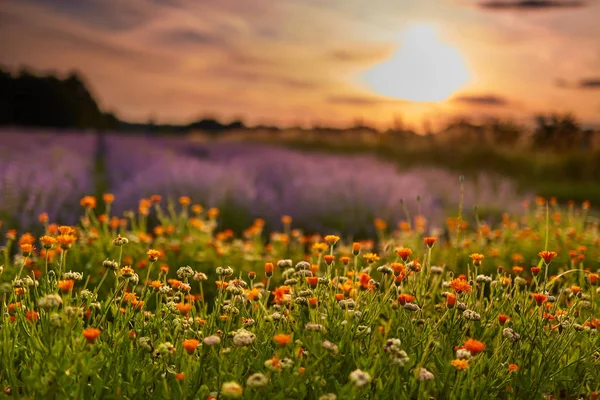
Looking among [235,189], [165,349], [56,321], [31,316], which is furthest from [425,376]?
[235,189]

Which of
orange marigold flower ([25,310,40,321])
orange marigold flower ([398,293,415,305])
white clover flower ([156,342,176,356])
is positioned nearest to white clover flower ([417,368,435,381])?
orange marigold flower ([398,293,415,305])

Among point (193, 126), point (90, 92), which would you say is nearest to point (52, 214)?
point (90, 92)

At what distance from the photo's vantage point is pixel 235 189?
8148 millimetres

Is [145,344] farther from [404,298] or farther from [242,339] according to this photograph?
[404,298]

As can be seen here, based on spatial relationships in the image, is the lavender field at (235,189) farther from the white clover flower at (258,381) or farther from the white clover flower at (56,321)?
the white clover flower at (258,381)

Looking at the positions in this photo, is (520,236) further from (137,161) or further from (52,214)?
(137,161)

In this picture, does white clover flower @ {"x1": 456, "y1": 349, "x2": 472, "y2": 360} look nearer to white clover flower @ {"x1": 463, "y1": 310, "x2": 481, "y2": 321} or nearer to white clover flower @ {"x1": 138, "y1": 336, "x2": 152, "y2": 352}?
white clover flower @ {"x1": 463, "y1": 310, "x2": 481, "y2": 321}

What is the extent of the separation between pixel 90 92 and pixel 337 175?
744 inches

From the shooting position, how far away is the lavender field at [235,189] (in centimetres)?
702

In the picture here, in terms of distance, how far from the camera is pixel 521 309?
9.76 ft

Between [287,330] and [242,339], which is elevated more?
[242,339]

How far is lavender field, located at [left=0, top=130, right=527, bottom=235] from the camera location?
702 cm

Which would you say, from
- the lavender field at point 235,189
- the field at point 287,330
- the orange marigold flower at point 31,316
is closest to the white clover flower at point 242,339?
the field at point 287,330

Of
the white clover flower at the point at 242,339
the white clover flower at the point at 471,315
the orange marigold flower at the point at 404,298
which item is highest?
the orange marigold flower at the point at 404,298
